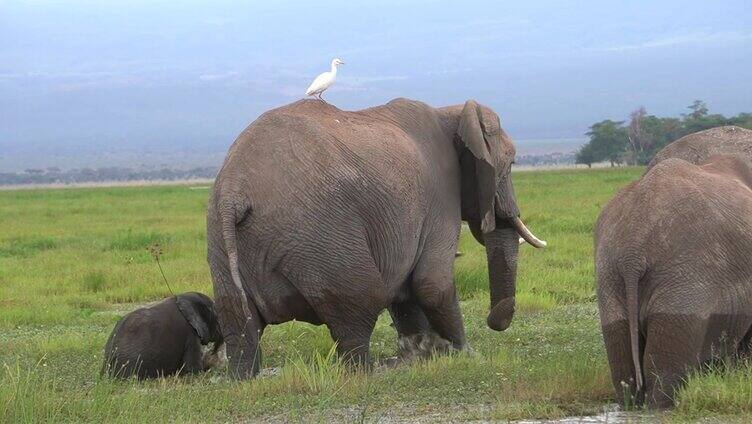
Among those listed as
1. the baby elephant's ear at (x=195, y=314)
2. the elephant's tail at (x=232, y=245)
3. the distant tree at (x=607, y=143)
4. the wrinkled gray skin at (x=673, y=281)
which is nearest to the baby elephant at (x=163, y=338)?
the baby elephant's ear at (x=195, y=314)

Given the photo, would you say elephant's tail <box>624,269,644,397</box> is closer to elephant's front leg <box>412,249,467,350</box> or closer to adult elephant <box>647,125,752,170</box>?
adult elephant <box>647,125,752,170</box>

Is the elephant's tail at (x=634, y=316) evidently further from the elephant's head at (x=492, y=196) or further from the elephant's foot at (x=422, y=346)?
the elephant's head at (x=492, y=196)

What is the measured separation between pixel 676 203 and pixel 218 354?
3.73 m

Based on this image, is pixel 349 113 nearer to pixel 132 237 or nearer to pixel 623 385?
pixel 623 385

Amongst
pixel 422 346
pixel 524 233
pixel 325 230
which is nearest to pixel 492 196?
pixel 524 233

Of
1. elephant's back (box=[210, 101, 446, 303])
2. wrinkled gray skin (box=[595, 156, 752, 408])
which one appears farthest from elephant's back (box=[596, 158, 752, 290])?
elephant's back (box=[210, 101, 446, 303])

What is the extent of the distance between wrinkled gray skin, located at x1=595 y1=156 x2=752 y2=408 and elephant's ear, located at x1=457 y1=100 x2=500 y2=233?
8.10 ft

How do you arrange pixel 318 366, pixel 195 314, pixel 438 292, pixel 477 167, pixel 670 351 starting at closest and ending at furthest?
pixel 670 351 < pixel 318 366 < pixel 438 292 < pixel 195 314 < pixel 477 167

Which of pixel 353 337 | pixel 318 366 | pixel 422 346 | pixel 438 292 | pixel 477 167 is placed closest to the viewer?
pixel 318 366

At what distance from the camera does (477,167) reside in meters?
8.77

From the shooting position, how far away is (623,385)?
604cm

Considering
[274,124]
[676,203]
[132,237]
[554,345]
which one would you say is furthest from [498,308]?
[132,237]

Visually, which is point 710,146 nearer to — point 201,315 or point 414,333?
point 414,333

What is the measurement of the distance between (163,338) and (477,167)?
96.2 inches
